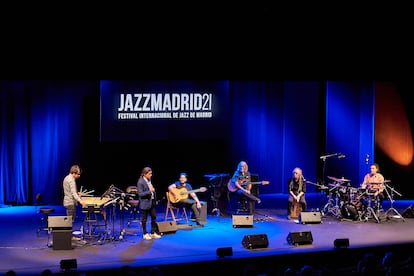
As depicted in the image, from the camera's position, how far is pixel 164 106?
17062mm

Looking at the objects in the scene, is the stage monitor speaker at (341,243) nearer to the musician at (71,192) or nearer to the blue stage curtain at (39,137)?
the musician at (71,192)

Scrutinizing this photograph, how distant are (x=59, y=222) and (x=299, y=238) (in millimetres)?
4290

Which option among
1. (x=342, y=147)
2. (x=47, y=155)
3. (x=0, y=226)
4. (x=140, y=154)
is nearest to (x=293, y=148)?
(x=342, y=147)

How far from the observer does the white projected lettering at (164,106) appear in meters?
16.8

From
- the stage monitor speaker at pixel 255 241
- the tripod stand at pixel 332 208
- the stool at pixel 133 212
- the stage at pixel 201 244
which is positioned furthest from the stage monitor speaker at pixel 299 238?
the stool at pixel 133 212

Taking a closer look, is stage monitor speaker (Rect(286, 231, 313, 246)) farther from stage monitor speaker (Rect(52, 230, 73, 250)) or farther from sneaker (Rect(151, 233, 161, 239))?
stage monitor speaker (Rect(52, 230, 73, 250))

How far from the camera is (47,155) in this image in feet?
55.8

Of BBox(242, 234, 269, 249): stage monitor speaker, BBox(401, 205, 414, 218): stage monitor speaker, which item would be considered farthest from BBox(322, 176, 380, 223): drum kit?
BBox(242, 234, 269, 249): stage monitor speaker

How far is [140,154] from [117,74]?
471 cm

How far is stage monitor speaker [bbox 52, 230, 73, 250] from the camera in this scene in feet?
39.3

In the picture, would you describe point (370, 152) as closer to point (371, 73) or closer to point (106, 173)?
point (371, 73)

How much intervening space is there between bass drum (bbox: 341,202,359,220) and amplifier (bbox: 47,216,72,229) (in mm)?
6287

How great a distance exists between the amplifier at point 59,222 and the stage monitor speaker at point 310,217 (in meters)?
5.11

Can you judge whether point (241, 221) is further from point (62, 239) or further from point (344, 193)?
point (62, 239)
